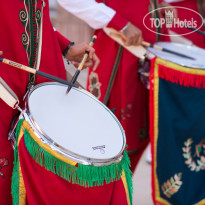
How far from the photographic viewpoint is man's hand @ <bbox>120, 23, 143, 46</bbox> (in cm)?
218

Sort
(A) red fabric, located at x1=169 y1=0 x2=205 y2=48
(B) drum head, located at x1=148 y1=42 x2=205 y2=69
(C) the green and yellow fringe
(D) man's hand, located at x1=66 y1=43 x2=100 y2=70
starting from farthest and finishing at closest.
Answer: (A) red fabric, located at x1=169 y1=0 x2=205 y2=48 → (B) drum head, located at x1=148 y1=42 x2=205 y2=69 → (D) man's hand, located at x1=66 y1=43 x2=100 y2=70 → (C) the green and yellow fringe

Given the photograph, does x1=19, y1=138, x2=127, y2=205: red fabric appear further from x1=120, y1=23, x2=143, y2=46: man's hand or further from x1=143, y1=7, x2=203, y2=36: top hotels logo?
x1=143, y1=7, x2=203, y2=36: top hotels logo

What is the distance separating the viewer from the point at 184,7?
112 inches

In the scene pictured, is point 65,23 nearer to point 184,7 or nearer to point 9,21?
point 184,7

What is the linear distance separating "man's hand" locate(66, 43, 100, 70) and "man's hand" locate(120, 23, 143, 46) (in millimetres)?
559

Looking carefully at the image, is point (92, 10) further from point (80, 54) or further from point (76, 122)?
point (76, 122)

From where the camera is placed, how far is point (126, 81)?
2322mm

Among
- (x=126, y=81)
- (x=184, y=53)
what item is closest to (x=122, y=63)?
(x=126, y=81)

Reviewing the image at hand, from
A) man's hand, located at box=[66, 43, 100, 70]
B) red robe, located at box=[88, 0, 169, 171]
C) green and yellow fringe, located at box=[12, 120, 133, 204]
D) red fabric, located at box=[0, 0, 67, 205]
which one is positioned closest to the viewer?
green and yellow fringe, located at box=[12, 120, 133, 204]

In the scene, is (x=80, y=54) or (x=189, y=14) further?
(x=189, y=14)

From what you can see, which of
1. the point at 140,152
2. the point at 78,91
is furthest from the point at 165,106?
the point at 78,91

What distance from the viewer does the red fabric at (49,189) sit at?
50.6 inches

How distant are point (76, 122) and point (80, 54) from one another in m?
0.39

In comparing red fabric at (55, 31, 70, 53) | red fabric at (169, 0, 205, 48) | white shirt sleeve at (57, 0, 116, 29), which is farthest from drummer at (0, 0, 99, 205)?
red fabric at (169, 0, 205, 48)
